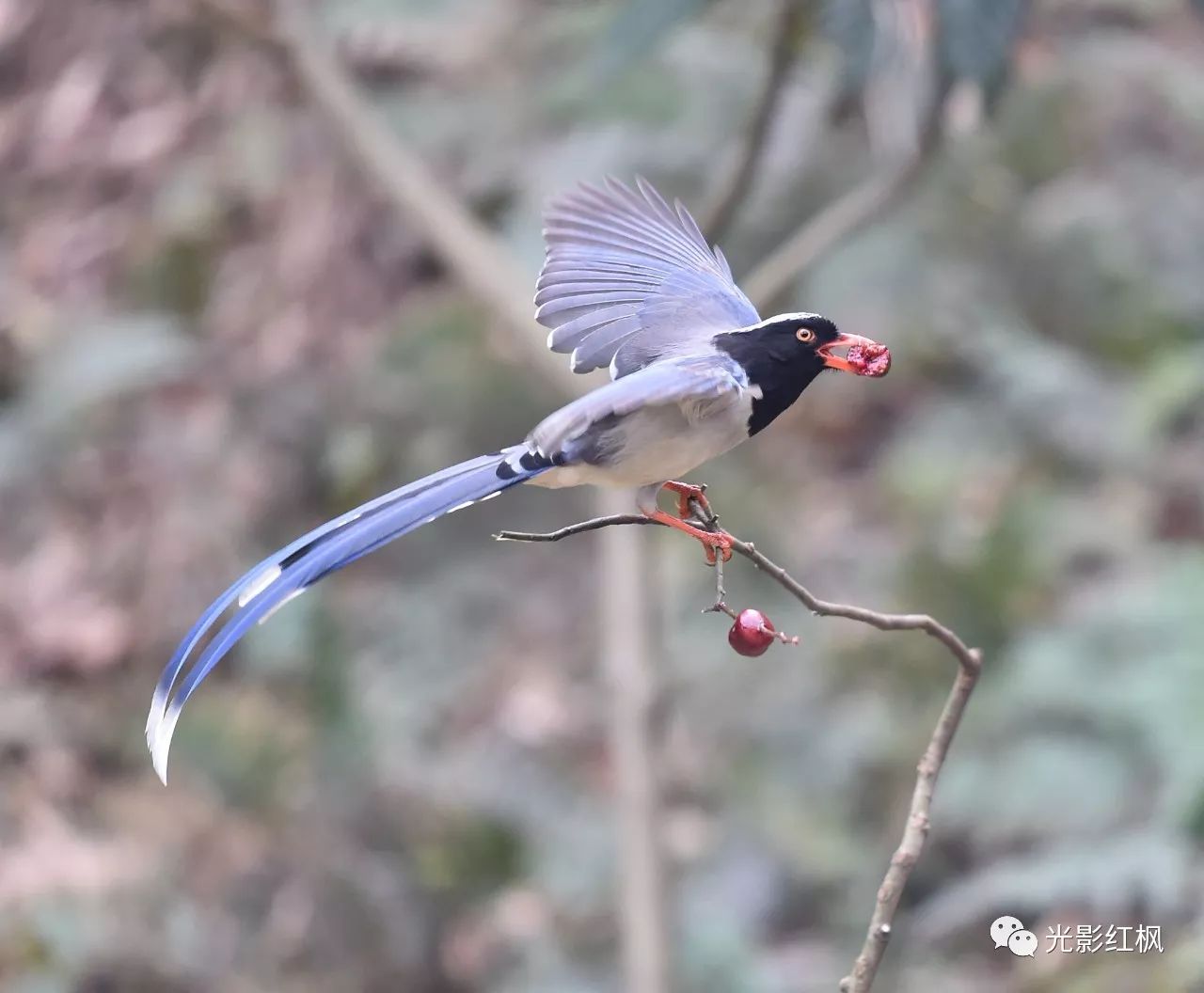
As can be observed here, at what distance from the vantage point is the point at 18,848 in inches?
147

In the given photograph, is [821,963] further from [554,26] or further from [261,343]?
[261,343]

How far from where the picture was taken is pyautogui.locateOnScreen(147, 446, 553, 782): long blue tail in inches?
36.8

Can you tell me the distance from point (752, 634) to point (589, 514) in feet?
8.94

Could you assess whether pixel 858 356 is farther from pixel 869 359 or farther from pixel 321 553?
pixel 321 553

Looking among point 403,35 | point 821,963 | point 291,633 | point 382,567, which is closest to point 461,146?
point 403,35

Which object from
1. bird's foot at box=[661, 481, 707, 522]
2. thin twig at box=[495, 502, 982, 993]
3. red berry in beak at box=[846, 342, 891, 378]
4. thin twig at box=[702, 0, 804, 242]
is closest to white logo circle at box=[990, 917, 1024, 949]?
thin twig at box=[495, 502, 982, 993]

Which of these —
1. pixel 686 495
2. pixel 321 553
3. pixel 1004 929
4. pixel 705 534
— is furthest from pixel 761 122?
pixel 321 553

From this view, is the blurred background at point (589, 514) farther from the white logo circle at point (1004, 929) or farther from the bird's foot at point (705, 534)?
the bird's foot at point (705, 534)

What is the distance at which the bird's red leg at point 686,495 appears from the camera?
1153 mm

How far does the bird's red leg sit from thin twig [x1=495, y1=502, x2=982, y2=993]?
0.04ft

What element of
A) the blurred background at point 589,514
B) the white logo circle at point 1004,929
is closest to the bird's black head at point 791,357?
the white logo circle at point 1004,929

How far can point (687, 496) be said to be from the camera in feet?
3.90

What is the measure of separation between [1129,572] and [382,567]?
215 centimetres

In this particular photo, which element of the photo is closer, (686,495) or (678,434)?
(678,434)
